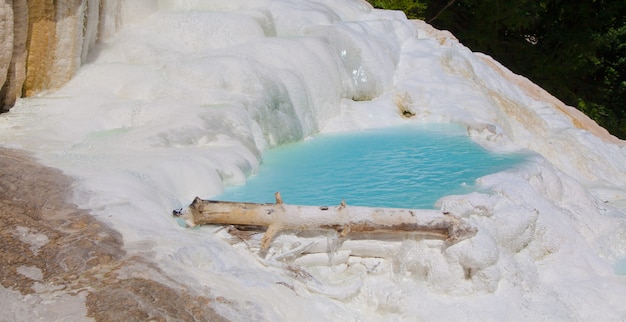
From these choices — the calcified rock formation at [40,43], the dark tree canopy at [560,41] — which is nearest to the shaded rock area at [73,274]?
the calcified rock formation at [40,43]

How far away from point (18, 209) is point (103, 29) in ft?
14.1

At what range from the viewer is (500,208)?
4617 mm

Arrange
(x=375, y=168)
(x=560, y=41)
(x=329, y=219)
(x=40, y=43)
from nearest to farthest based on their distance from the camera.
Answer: (x=329, y=219) → (x=375, y=168) → (x=40, y=43) → (x=560, y=41)

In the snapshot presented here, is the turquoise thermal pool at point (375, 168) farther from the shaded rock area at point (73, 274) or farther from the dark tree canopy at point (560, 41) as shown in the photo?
the dark tree canopy at point (560, 41)

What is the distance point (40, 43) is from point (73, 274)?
3978 mm

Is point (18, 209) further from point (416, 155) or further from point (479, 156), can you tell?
point (479, 156)

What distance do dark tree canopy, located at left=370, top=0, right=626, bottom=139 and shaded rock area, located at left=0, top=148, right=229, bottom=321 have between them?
11918 millimetres

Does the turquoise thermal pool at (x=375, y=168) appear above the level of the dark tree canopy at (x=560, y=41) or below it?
above

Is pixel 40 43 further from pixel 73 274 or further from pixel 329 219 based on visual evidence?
pixel 73 274

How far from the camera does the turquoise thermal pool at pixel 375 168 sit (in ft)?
16.0

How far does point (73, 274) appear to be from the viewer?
300cm

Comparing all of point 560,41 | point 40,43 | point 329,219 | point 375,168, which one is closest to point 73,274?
point 329,219

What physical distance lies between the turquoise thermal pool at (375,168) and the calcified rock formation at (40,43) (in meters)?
2.21

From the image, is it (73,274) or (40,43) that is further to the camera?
(40,43)
